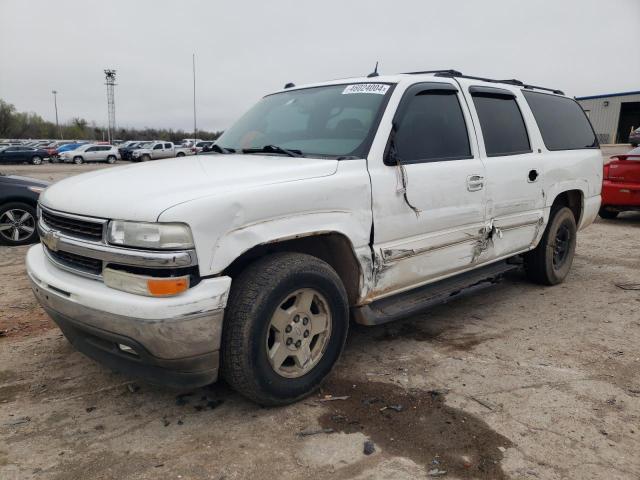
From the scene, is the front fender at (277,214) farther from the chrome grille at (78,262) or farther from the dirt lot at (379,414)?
the dirt lot at (379,414)

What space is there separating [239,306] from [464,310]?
105 inches

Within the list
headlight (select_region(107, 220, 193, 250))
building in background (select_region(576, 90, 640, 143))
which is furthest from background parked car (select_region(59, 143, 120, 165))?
building in background (select_region(576, 90, 640, 143))

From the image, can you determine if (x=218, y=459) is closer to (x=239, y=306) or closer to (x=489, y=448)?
(x=239, y=306)

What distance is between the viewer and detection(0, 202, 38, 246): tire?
7355 millimetres

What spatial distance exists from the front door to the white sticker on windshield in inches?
6.2

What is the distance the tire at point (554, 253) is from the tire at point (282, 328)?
2939 millimetres

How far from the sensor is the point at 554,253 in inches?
211

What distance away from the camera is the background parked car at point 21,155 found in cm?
3338

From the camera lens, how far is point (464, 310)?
15.3 ft

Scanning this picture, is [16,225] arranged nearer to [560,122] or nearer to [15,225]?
[15,225]

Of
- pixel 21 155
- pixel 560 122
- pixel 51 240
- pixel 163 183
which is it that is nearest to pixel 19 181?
pixel 51 240

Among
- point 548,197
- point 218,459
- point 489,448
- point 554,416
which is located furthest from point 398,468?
point 548,197

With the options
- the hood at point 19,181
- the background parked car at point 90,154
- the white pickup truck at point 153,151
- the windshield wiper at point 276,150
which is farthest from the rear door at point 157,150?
the windshield wiper at point 276,150

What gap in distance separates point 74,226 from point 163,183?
1.75ft
